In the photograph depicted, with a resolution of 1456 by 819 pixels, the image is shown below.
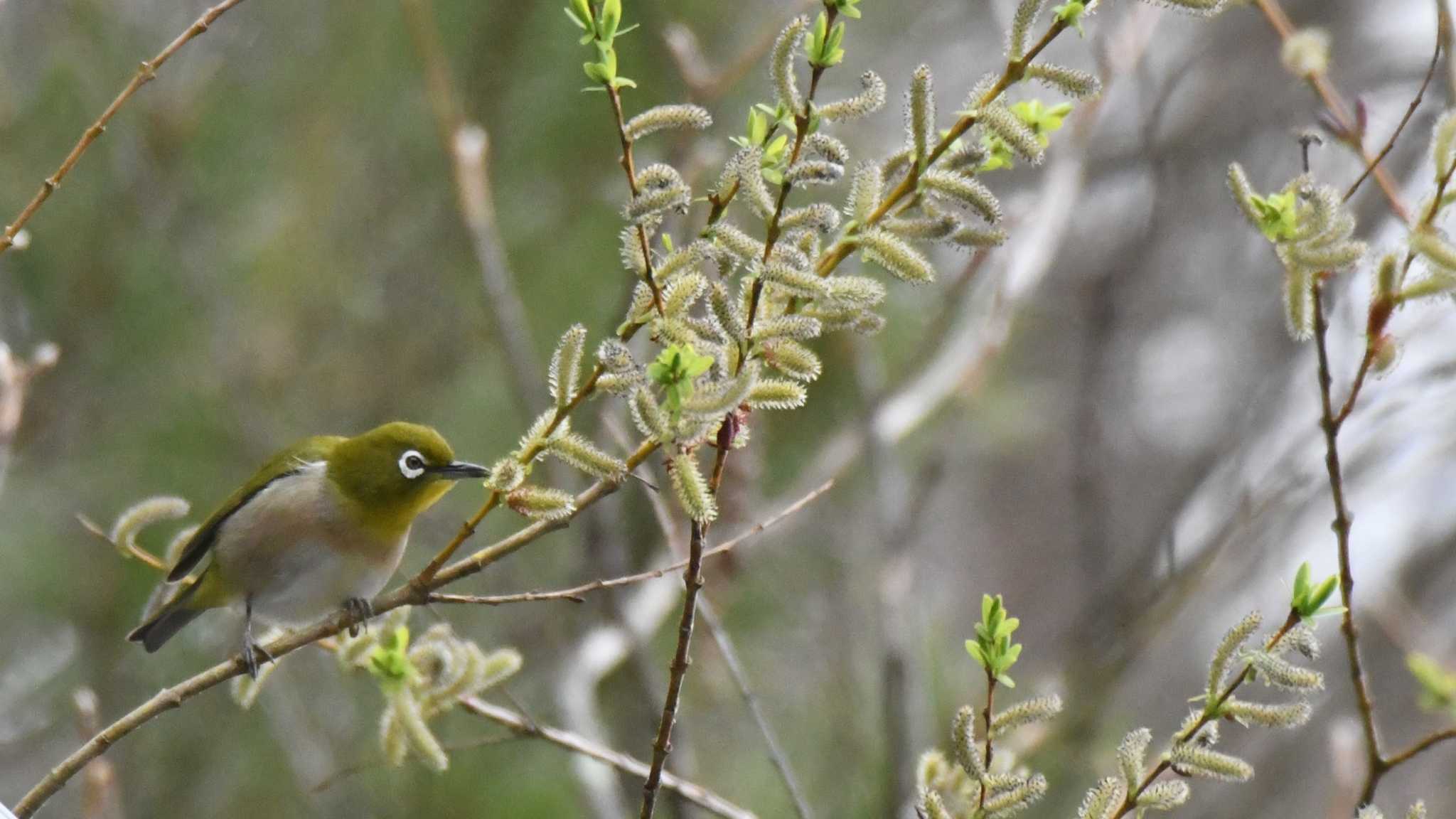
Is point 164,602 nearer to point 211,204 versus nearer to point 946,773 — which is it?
point 946,773

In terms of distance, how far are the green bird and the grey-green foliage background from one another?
100 centimetres

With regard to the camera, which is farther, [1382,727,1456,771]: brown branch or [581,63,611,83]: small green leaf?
[1382,727,1456,771]: brown branch

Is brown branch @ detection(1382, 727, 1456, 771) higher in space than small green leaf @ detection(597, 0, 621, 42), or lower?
lower

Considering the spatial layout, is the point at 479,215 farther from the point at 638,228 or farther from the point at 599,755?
the point at 638,228

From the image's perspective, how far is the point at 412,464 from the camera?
3.08 meters

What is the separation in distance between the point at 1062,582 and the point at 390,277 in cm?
647

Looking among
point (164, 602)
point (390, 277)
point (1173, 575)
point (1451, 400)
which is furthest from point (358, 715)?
point (1451, 400)

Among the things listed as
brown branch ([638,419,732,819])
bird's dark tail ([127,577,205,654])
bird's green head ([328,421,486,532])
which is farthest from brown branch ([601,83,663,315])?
bird's dark tail ([127,577,205,654])

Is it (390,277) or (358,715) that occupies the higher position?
(390,277)

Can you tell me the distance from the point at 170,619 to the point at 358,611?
102 cm

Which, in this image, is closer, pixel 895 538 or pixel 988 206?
pixel 988 206

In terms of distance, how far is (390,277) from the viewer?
620 cm

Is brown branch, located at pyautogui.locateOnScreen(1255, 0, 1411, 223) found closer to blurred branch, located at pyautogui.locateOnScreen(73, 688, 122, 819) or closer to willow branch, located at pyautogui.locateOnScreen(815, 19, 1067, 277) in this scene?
willow branch, located at pyautogui.locateOnScreen(815, 19, 1067, 277)

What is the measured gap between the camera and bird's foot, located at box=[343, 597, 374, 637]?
245 cm
